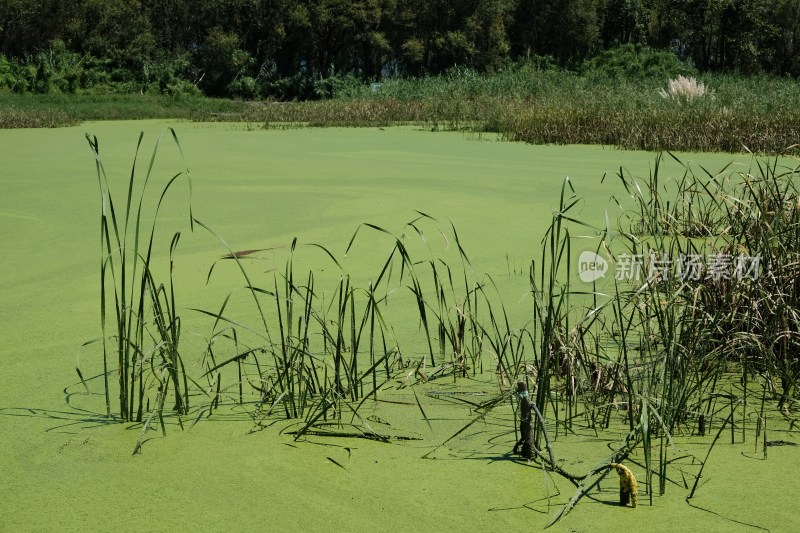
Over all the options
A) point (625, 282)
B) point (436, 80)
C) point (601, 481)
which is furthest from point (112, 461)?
point (436, 80)

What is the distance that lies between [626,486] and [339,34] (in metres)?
22.1

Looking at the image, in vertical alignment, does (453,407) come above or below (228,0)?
below

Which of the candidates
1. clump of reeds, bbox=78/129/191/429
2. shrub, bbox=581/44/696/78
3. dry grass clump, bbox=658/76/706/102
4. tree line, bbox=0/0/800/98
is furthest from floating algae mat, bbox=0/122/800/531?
tree line, bbox=0/0/800/98

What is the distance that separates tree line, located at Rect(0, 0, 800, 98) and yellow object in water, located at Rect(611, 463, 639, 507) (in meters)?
17.7

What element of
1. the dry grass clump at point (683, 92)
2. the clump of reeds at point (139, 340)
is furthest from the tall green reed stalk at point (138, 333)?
the dry grass clump at point (683, 92)

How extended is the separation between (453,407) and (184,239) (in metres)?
1.84

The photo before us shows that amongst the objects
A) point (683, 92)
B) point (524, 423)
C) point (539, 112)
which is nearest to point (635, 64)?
point (683, 92)

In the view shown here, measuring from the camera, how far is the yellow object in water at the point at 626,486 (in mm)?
1242

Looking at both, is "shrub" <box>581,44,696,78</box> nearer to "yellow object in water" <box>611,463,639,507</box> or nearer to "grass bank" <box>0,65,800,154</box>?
"grass bank" <box>0,65,800,154</box>

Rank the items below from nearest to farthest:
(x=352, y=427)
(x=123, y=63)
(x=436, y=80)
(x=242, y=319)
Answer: (x=352, y=427) < (x=242, y=319) < (x=436, y=80) < (x=123, y=63)

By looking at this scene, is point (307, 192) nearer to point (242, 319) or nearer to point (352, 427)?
point (242, 319)

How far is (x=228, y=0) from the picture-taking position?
845 inches

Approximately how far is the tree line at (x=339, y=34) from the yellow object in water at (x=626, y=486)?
1770 cm

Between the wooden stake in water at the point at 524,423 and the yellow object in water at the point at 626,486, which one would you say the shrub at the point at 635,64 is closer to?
the wooden stake in water at the point at 524,423
